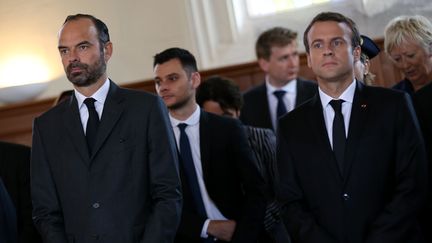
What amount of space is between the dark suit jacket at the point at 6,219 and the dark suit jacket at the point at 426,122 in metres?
1.78

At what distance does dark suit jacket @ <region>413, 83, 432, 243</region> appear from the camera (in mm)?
3535

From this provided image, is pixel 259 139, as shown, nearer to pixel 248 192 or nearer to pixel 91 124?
pixel 248 192

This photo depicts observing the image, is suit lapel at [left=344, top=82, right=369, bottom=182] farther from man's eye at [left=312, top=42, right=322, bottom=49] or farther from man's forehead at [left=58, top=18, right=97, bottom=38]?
man's forehead at [left=58, top=18, right=97, bottom=38]

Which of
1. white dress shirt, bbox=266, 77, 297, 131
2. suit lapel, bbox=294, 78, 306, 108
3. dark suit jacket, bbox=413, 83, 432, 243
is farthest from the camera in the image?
white dress shirt, bbox=266, 77, 297, 131

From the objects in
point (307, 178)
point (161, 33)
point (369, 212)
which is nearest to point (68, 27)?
point (307, 178)

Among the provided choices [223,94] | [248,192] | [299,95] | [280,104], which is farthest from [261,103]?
[248,192]

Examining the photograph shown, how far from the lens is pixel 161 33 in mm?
7543

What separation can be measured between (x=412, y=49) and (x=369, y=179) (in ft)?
3.90

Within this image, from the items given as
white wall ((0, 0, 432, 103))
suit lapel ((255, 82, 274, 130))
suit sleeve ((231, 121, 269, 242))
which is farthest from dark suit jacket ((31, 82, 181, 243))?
white wall ((0, 0, 432, 103))

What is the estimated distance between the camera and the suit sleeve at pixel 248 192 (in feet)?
13.4

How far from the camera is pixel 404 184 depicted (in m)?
3.27

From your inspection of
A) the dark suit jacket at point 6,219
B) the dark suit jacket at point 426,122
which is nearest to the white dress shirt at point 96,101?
the dark suit jacket at point 6,219

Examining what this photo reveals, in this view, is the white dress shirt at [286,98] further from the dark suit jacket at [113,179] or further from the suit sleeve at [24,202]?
the dark suit jacket at [113,179]

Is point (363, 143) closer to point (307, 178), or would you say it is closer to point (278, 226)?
point (307, 178)
